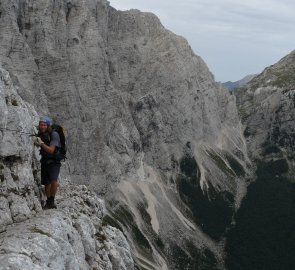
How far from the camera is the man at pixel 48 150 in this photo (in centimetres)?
2839

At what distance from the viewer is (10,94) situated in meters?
32.8

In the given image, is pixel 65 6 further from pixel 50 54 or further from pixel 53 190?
pixel 53 190

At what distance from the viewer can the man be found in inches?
1118

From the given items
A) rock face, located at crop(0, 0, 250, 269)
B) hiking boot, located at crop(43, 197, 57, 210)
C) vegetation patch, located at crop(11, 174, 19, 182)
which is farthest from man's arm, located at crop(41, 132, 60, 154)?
rock face, located at crop(0, 0, 250, 269)

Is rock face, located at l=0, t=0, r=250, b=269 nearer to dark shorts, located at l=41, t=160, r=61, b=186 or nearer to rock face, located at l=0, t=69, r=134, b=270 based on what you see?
rock face, located at l=0, t=69, r=134, b=270

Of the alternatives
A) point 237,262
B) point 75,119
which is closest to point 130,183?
point 75,119

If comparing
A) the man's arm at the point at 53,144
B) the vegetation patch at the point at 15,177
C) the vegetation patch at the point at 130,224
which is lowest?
the vegetation patch at the point at 130,224

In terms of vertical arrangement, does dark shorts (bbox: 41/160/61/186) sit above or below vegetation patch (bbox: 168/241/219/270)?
above

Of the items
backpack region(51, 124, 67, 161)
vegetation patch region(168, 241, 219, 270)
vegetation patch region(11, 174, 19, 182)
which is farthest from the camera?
vegetation patch region(168, 241, 219, 270)

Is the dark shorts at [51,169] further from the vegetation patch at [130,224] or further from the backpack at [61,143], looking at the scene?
the vegetation patch at [130,224]

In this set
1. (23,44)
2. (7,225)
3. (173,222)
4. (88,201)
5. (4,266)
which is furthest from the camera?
(173,222)

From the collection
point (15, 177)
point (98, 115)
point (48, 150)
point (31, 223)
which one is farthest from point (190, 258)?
Answer: point (31, 223)

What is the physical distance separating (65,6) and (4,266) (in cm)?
15756

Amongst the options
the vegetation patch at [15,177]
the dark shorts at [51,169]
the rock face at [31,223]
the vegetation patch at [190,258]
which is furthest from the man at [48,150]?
the vegetation patch at [190,258]
